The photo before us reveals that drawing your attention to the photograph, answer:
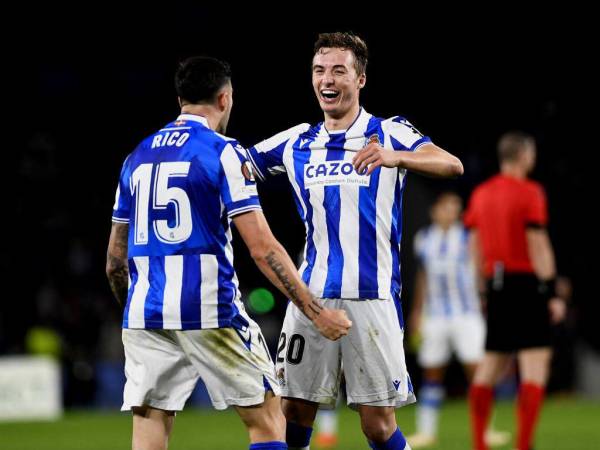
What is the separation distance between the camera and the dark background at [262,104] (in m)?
17.1

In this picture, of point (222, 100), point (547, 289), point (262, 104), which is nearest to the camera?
point (222, 100)

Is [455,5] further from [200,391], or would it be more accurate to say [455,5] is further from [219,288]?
[219,288]

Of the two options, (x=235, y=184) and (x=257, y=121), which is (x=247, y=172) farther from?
(x=257, y=121)

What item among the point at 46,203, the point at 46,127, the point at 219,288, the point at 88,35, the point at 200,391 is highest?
the point at 88,35

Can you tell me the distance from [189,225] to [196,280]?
22cm

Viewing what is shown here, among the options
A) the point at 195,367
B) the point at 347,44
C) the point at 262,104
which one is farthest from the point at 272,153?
the point at 262,104

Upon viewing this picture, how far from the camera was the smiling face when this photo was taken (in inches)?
Result: 206

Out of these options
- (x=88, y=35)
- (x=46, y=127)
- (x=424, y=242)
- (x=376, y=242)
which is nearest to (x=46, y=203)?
(x=46, y=127)

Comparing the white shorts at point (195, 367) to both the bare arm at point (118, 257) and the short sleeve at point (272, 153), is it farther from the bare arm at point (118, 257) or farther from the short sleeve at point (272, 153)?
the short sleeve at point (272, 153)

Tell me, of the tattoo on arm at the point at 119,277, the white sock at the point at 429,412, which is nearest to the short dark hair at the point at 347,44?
the tattoo on arm at the point at 119,277

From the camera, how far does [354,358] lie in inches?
206

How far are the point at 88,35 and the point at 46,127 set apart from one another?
1742 millimetres

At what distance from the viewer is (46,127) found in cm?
1873

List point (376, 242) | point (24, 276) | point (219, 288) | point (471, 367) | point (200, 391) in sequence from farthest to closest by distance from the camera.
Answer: point (24, 276)
point (200, 391)
point (471, 367)
point (376, 242)
point (219, 288)
